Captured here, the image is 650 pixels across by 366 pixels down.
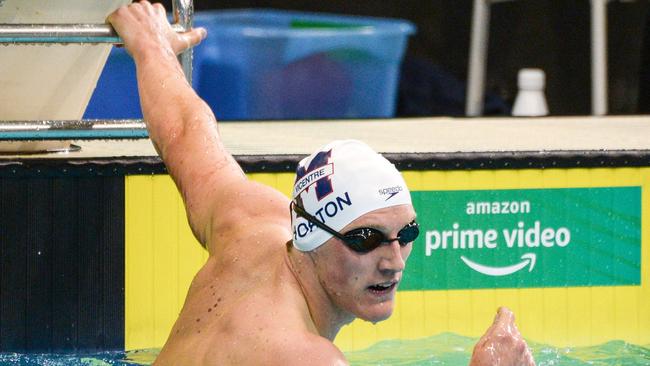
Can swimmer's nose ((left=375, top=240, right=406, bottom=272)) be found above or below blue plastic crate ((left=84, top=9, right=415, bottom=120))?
below

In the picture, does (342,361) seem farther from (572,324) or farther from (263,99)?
(263,99)

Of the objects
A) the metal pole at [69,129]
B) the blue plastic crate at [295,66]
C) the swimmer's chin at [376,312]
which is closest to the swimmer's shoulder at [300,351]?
the swimmer's chin at [376,312]

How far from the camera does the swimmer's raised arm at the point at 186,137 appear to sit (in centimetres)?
281

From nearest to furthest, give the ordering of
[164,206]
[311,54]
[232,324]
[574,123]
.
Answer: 1. [232,324]
2. [164,206]
3. [574,123]
4. [311,54]

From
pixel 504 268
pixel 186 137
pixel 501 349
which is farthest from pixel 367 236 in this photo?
pixel 504 268

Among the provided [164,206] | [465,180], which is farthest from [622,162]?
[164,206]

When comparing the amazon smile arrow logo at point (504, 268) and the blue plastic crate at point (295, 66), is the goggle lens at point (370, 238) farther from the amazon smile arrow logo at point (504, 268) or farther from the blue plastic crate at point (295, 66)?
the blue plastic crate at point (295, 66)

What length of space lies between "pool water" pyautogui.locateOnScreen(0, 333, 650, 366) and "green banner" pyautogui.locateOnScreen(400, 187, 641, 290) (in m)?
0.18

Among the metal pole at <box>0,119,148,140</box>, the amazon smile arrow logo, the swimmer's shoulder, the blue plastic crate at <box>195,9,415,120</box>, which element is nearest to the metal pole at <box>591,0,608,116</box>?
the blue plastic crate at <box>195,9,415,120</box>

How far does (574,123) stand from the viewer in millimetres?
5668

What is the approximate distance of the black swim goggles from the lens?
7.67ft

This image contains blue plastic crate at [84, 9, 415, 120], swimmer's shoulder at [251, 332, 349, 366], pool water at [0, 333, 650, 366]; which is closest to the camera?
swimmer's shoulder at [251, 332, 349, 366]

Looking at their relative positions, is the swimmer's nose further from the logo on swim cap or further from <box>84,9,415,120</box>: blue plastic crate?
<box>84,9,415,120</box>: blue plastic crate

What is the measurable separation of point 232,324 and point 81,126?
1468mm
